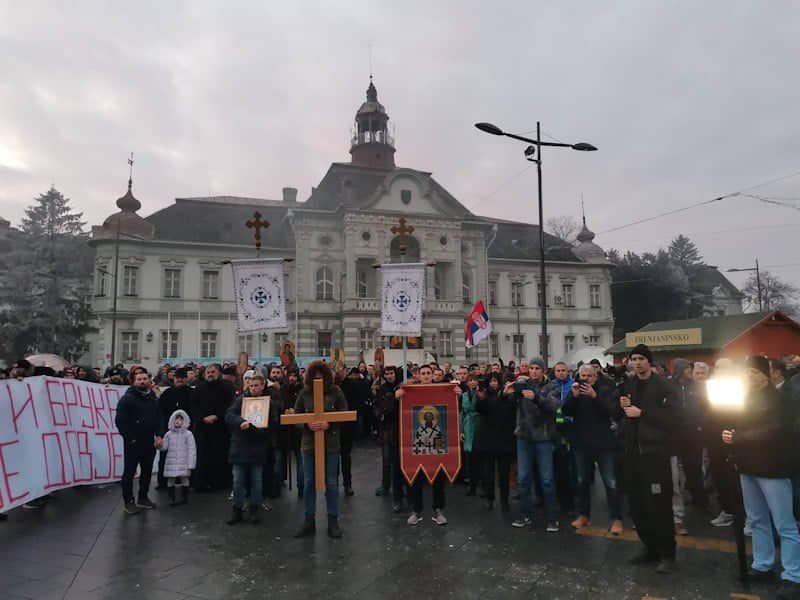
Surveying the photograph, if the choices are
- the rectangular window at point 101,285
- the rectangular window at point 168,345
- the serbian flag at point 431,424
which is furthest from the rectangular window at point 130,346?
the serbian flag at point 431,424

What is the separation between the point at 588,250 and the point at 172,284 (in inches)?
1347

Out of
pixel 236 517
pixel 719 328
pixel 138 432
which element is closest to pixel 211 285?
pixel 138 432

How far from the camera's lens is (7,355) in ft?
116

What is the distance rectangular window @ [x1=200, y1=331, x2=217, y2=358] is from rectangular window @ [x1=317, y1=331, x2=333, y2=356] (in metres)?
7.15

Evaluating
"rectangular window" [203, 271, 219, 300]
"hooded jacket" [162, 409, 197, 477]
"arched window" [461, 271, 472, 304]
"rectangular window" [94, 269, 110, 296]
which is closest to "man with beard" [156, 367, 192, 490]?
"hooded jacket" [162, 409, 197, 477]

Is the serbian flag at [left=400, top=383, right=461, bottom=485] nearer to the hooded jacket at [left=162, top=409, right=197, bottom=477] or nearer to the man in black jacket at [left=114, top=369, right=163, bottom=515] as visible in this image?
the hooded jacket at [left=162, top=409, right=197, bottom=477]

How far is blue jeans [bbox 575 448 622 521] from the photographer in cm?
666

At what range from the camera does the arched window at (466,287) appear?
38.5 metres

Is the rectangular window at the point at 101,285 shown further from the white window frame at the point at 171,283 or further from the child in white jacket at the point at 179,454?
the child in white jacket at the point at 179,454

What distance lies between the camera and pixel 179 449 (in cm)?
853

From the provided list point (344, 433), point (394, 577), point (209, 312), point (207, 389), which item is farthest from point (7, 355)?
point (394, 577)

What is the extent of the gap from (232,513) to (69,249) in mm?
37165

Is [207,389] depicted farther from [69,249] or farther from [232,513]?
[69,249]

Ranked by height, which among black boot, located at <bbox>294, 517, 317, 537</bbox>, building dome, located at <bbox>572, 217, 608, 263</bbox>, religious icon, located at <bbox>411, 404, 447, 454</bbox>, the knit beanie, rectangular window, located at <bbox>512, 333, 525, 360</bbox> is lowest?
black boot, located at <bbox>294, 517, 317, 537</bbox>
